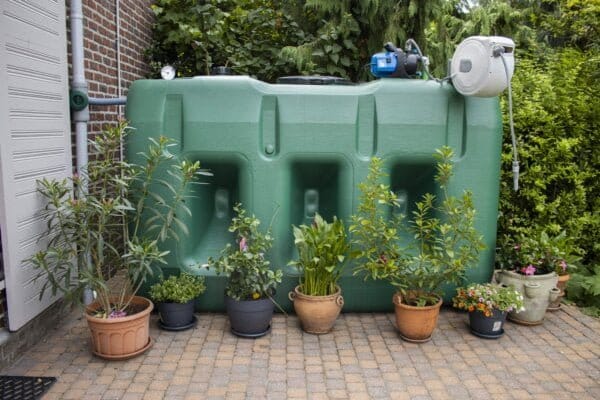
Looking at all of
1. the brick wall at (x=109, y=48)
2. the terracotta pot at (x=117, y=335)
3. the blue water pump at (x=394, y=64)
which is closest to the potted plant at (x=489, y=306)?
the blue water pump at (x=394, y=64)

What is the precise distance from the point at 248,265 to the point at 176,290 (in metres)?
0.54

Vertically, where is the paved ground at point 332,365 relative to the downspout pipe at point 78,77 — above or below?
→ below

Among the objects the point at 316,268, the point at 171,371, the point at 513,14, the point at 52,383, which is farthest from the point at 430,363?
the point at 513,14

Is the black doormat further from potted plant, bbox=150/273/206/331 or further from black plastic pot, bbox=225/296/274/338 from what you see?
black plastic pot, bbox=225/296/274/338

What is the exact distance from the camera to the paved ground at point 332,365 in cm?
291

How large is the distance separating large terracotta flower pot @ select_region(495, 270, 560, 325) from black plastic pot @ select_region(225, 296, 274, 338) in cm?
173

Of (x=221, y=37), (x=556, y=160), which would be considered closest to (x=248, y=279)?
(x=556, y=160)

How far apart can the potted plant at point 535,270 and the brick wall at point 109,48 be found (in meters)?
3.40

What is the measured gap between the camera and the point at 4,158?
300 cm

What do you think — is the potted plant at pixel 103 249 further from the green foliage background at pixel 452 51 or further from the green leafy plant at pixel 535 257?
the green foliage background at pixel 452 51

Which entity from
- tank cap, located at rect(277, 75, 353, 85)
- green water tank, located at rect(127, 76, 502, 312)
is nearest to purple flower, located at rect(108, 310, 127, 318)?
green water tank, located at rect(127, 76, 502, 312)

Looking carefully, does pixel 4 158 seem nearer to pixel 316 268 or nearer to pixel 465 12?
pixel 316 268

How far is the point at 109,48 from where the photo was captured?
15.9 feet

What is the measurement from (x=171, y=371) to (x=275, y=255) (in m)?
1.11
